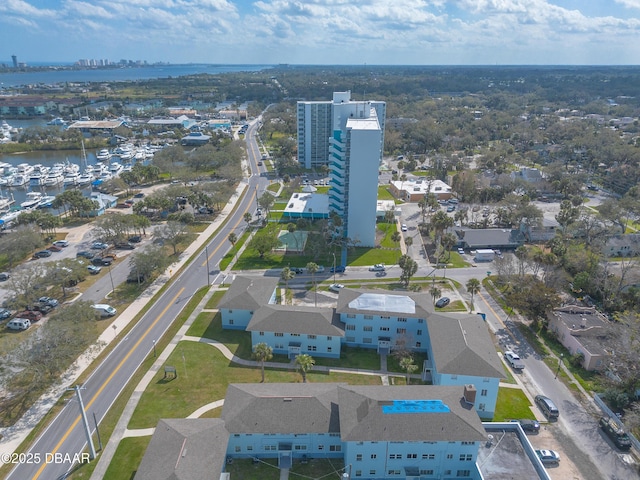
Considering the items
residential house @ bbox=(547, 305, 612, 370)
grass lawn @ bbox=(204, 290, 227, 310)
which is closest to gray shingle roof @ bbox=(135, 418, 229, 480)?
grass lawn @ bbox=(204, 290, 227, 310)

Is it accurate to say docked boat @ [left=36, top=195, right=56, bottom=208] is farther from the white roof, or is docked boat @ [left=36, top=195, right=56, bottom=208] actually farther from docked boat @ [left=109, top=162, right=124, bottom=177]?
the white roof

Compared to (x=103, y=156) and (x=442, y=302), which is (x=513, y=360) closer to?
(x=442, y=302)

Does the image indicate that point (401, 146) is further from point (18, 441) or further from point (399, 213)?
point (18, 441)

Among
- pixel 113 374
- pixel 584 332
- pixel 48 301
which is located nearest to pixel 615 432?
pixel 584 332

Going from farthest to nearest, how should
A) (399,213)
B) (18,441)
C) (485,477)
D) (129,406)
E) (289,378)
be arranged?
(399,213)
(289,378)
(129,406)
(18,441)
(485,477)

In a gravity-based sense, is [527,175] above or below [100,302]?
above

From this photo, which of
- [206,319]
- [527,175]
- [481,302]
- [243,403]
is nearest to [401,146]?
[527,175]

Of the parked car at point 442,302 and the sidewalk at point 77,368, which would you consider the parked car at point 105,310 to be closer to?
the sidewalk at point 77,368
